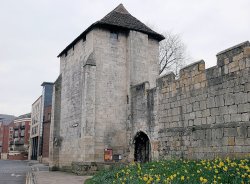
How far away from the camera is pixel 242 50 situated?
9.30 metres

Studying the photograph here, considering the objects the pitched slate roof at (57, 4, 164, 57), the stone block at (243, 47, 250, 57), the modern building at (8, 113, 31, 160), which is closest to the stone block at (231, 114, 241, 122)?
the stone block at (243, 47, 250, 57)

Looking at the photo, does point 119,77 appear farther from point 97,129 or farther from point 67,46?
point 67,46

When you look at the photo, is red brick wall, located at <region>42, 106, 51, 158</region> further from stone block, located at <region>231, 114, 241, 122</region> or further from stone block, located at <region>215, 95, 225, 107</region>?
stone block, located at <region>231, 114, 241, 122</region>

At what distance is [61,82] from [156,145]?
10.5 metres

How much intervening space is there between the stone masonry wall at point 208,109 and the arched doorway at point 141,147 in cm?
228

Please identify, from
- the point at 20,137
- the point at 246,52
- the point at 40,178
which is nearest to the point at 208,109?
the point at 246,52

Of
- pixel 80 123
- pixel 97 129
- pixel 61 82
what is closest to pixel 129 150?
pixel 97 129

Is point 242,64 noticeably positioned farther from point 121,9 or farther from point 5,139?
point 5,139

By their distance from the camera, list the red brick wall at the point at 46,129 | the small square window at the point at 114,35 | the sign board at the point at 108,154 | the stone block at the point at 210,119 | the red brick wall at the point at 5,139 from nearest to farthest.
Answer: the stone block at the point at 210,119 < the sign board at the point at 108,154 < the small square window at the point at 114,35 < the red brick wall at the point at 46,129 < the red brick wall at the point at 5,139

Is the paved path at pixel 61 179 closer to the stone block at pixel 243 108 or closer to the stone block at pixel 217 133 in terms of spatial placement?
the stone block at pixel 217 133

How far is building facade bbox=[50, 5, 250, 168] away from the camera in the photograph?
965cm

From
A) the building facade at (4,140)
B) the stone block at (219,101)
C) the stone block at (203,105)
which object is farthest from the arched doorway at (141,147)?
the building facade at (4,140)

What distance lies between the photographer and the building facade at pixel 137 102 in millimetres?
9648

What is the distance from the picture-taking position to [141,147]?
16.0m
